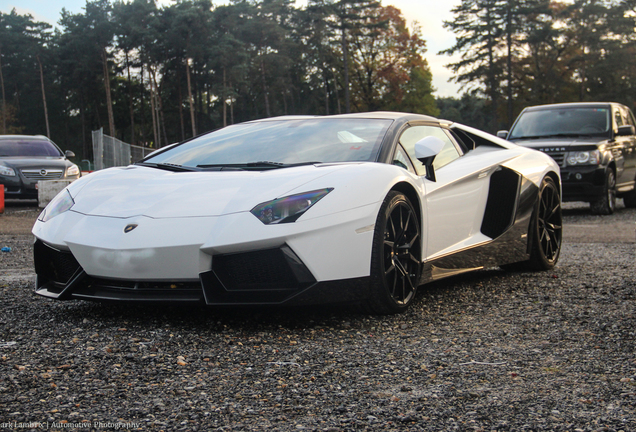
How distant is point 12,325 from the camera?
346 centimetres

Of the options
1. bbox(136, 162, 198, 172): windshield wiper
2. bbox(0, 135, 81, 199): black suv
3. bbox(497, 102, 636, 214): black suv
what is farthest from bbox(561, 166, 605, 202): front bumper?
bbox(0, 135, 81, 199): black suv

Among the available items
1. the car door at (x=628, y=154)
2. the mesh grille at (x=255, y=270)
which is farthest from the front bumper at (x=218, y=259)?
the car door at (x=628, y=154)

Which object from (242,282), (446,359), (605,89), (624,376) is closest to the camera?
(624,376)

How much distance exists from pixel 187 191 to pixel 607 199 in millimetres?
9884

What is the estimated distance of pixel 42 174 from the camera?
1442 cm

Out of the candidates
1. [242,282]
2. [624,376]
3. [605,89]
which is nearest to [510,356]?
[624,376]

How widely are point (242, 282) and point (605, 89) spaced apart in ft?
168

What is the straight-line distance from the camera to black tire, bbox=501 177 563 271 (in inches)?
216

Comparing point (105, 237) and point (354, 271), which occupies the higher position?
point (105, 237)

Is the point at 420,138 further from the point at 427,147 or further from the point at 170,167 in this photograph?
the point at 170,167

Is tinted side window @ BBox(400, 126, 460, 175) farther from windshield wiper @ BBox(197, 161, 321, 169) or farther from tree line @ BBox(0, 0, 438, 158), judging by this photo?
tree line @ BBox(0, 0, 438, 158)

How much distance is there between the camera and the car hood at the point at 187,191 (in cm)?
341

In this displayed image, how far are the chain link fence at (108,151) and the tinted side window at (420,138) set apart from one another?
14.9 meters

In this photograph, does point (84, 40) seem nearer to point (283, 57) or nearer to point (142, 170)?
point (283, 57)
